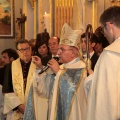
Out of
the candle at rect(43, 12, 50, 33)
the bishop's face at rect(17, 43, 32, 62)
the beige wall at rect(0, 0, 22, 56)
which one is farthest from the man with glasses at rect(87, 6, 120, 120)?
the beige wall at rect(0, 0, 22, 56)

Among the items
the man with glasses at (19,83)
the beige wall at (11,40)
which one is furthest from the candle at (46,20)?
the beige wall at (11,40)

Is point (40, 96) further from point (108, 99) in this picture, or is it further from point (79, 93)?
point (108, 99)

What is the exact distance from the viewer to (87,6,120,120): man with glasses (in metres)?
2.85

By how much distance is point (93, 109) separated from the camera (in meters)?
2.99

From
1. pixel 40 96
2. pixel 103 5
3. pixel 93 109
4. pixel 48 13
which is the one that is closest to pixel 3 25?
pixel 48 13

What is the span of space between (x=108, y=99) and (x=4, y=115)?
2.91m

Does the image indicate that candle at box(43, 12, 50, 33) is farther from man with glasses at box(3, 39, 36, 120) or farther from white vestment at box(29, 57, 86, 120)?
white vestment at box(29, 57, 86, 120)

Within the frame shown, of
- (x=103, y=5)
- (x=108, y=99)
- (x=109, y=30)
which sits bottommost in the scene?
(x=108, y=99)

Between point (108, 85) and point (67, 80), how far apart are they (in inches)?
53.0

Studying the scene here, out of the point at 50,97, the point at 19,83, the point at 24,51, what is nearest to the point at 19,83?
the point at 19,83

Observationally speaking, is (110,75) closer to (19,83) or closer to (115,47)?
(115,47)

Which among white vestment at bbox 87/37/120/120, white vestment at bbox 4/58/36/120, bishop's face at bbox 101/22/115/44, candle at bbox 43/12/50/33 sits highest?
candle at bbox 43/12/50/33

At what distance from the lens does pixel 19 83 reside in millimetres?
5055

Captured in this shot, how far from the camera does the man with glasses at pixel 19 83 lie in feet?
16.4
